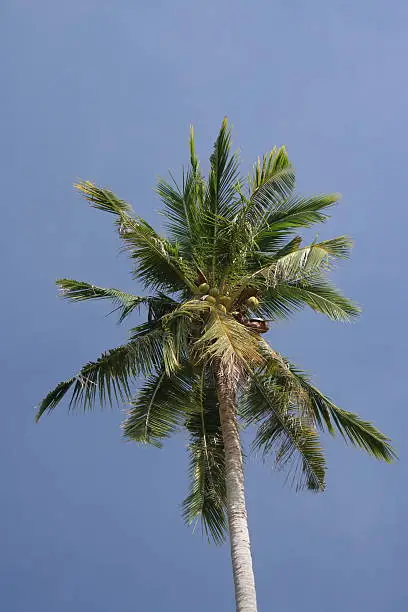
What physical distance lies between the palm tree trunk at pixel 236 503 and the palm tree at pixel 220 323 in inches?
1.4

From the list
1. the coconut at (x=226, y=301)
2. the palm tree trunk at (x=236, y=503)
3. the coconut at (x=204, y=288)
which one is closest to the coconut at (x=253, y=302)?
the coconut at (x=226, y=301)

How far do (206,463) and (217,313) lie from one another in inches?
112

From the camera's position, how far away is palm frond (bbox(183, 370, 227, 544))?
704 inches

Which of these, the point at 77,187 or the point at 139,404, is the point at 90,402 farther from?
the point at 77,187

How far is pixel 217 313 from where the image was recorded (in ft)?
56.0

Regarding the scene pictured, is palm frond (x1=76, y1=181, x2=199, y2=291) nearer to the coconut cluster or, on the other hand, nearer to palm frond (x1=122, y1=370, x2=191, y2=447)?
the coconut cluster

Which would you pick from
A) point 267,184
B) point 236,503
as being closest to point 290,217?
point 267,184

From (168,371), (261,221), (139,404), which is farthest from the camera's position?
(261,221)

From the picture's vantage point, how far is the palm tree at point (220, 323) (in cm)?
1683

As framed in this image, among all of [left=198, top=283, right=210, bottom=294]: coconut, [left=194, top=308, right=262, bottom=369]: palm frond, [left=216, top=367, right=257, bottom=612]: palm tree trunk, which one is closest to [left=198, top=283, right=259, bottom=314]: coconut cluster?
[left=198, top=283, right=210, bottom=294]: coconut

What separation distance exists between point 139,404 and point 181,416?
0.82 metres

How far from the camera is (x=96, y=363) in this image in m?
16.8

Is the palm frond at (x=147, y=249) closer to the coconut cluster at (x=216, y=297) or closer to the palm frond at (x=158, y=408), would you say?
the coconut cluster at (x=216, y=297)

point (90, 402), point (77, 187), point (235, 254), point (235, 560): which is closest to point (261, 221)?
point (235, 254)
